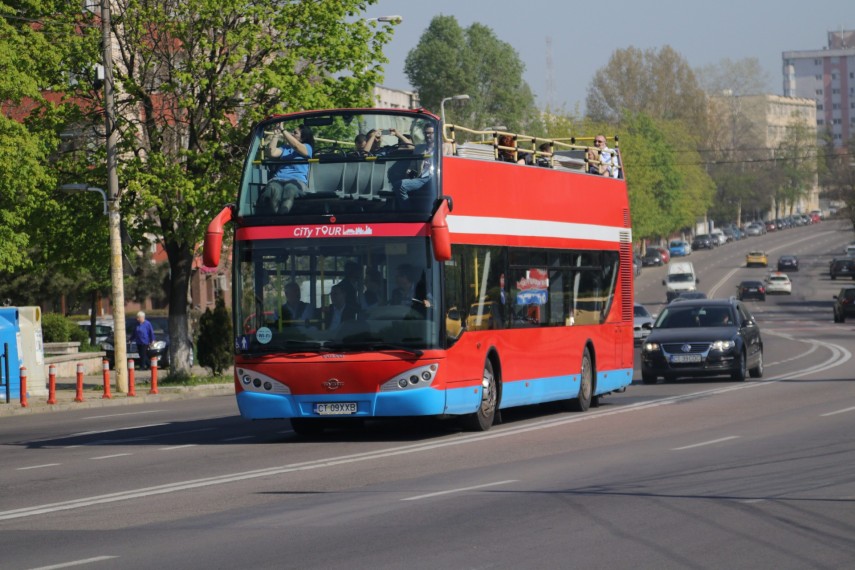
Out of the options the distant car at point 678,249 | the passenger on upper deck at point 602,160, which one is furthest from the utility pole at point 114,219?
the distant car at point 678,249

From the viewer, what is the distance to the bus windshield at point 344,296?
60.6ft

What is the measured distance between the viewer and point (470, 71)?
119 m

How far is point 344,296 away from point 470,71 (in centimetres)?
10211

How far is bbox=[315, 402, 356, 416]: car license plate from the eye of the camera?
18516 mm

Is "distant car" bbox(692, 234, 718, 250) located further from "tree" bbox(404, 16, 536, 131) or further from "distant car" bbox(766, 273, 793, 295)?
"distant car" bbox(766, 273, 793, 295)

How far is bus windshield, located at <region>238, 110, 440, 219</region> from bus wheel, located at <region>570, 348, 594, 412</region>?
19.0ft

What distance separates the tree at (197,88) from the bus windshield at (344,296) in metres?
16.6

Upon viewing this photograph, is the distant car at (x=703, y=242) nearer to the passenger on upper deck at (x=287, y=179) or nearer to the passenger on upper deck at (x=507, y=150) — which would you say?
the passenger on upper deck at (x=507, y=150)

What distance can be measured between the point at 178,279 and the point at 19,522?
26.2 m

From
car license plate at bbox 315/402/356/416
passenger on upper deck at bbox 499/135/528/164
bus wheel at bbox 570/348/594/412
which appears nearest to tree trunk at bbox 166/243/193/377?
bus wheel at bbox 570/348/594/412

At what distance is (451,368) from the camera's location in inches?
739

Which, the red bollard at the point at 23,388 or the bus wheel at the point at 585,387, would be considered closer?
the bus wheel at the point at 585,387

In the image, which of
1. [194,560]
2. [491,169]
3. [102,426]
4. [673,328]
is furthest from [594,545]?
[673,328]

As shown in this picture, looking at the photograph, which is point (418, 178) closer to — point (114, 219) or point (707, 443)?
point (707, 443)
